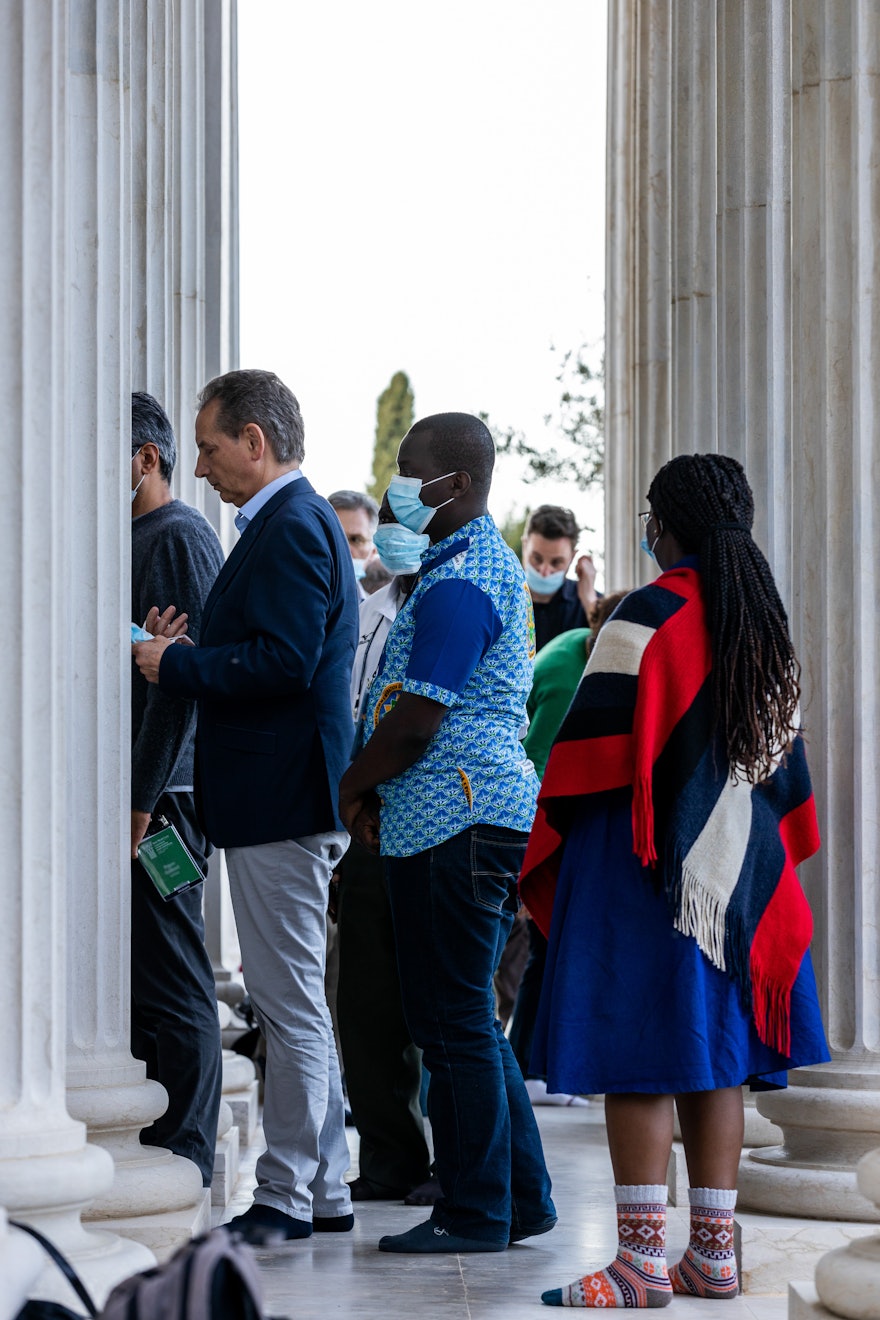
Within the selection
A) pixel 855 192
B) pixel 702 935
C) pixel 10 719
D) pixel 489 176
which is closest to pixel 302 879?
pixel 702 935

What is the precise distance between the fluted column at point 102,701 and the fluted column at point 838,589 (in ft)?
5.62

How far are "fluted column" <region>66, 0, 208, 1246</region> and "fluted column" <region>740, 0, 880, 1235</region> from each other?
5.62ft

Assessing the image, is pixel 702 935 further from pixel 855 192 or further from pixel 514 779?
pixel 855 192

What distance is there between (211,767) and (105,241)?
1.37 meters

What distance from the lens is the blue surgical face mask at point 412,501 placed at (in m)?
4.83

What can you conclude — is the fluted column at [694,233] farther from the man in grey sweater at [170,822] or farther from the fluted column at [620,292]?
the man in grey sweater at [170,822]

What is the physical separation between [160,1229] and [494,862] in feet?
3.99

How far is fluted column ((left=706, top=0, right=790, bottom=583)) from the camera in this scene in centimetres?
609

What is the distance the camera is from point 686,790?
159 inches

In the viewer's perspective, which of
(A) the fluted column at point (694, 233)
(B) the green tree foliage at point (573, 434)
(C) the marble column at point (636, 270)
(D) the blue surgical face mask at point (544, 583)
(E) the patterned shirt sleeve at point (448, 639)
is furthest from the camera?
(B) the green tree foliage at point (573, 434)

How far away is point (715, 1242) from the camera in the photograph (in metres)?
4.13

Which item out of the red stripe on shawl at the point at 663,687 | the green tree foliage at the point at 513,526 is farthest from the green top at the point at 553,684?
the green tree foliage at the point at 513,526

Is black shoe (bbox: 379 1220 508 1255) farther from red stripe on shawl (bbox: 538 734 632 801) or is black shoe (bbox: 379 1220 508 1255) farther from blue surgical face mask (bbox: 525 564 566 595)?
blue surgical face mask (bbox: 525 564 566 595)

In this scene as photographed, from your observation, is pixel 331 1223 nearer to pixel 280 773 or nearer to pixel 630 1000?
pixel 280 773
